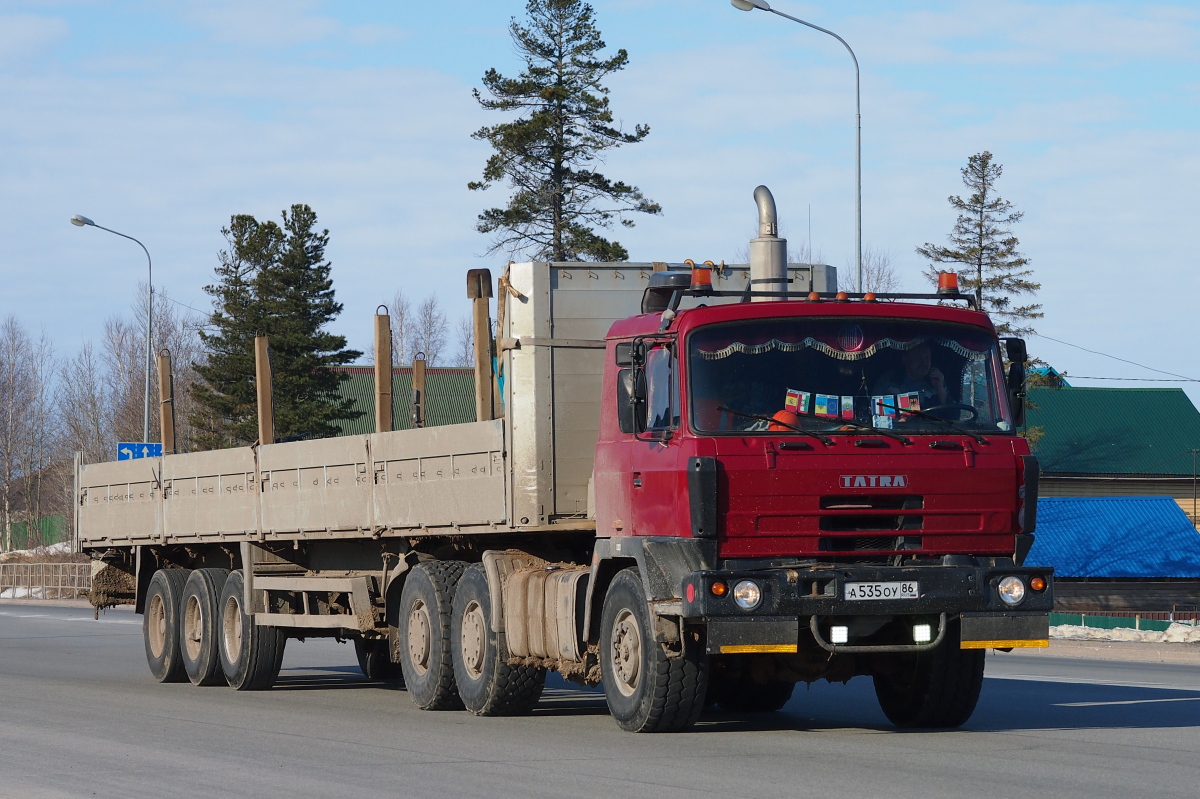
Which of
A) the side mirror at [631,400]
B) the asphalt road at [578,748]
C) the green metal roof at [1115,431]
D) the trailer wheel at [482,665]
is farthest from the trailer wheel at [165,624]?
the green metal roof at [1115,431]

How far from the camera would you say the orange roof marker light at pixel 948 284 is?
37.1ft

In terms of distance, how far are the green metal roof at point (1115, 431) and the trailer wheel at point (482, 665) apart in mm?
43205

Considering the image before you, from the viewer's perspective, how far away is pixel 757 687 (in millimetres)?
13562

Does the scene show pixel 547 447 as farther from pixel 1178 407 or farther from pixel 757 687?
pixel 1178 407

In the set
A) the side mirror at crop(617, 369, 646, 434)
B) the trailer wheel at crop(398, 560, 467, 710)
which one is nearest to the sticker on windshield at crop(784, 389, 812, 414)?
the side mirror at crop(617, 369, 646, 434)

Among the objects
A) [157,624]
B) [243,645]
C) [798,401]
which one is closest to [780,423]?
[798,401]

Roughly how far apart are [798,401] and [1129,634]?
61.8 ft

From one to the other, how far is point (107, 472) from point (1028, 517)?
43.7 feet

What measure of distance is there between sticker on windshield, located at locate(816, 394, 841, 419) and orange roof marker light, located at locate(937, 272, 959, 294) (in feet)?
4.32

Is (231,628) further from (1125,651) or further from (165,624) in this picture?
(1125,651)

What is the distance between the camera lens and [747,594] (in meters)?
10.1

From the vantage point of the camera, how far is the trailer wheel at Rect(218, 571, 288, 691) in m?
16.9

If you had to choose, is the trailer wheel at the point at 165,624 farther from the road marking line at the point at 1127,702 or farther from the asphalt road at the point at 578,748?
the road marking line at the point at 1127,702

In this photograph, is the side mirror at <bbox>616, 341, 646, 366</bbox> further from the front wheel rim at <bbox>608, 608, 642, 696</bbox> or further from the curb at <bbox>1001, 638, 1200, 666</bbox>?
the curb at <bbox>1001, 638, 1200, 666</bbox>
